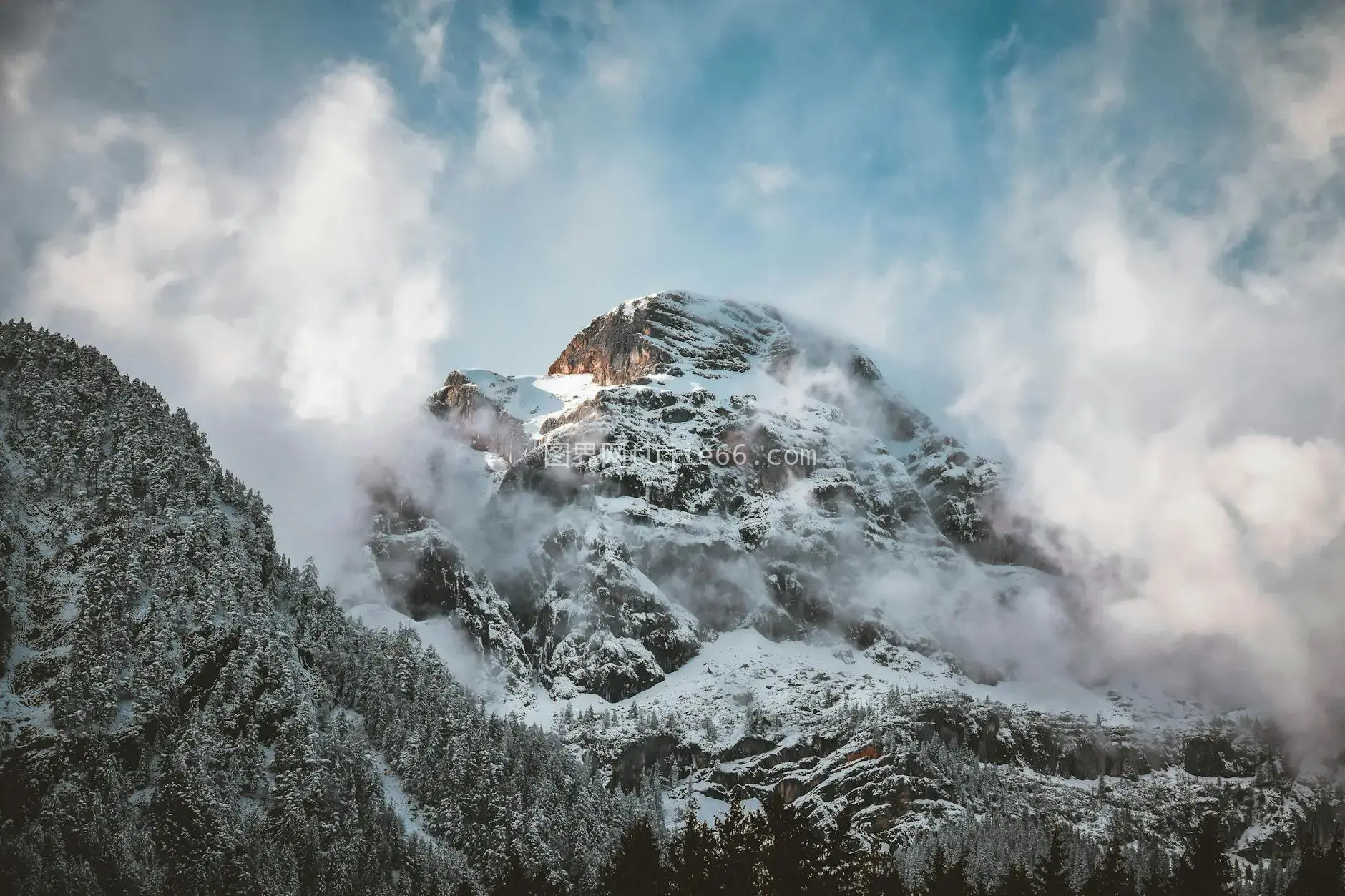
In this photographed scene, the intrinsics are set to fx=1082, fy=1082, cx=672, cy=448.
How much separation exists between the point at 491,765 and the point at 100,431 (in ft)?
250

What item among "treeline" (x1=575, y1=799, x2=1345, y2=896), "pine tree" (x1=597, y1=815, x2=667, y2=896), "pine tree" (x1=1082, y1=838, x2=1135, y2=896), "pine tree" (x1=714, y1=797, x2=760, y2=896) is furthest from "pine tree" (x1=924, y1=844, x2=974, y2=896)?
"pine tree" (x1=714, y1=797, x2=760, y2=896)

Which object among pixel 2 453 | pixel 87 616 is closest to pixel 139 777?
pixel 87 616

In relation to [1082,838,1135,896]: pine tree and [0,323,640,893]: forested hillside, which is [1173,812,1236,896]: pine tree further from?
[0,323,640,893]: forested hillside

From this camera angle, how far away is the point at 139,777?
126 meters

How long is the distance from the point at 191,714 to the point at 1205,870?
118m

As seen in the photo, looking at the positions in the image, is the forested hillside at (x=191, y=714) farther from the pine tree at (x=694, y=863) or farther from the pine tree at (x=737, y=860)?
the pine tree at (x=737, y=860)

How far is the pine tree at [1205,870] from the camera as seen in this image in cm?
5394

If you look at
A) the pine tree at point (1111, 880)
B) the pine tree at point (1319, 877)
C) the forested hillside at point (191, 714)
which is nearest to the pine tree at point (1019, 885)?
the pine tree at point (1111, 880)

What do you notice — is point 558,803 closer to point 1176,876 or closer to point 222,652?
point 222,652

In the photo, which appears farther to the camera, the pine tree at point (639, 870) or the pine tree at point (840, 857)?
the pine tree at point (639, 870)

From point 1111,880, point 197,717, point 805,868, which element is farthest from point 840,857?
point 197,717

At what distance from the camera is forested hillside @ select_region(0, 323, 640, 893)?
119750 mm

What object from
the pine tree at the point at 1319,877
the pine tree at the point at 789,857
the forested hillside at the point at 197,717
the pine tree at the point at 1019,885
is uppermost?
→ the forested hillside at the point at 197,717

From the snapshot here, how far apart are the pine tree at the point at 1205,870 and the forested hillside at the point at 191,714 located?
245ft
